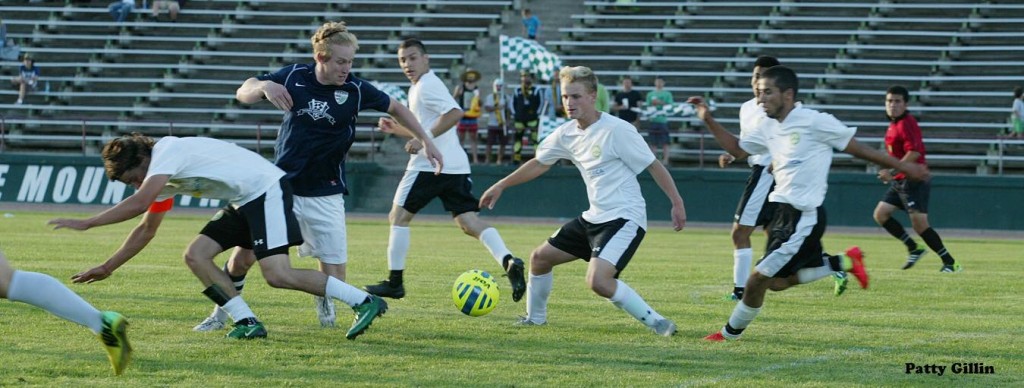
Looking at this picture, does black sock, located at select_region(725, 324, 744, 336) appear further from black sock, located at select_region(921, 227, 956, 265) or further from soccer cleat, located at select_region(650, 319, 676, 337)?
black sock, located at select_region(921, 227, 956, 265)

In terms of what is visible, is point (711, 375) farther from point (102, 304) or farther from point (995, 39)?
point (995, 39)

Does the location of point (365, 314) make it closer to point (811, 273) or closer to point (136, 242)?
point (136, 242)

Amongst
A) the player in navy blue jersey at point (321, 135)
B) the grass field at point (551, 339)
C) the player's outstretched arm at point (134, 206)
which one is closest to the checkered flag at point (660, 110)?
the grass field at point (551, 339)

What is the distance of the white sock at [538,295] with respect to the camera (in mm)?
9211

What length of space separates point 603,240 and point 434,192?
3325 mm

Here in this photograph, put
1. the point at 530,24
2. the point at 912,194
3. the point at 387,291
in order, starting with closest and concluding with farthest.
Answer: the point at 387,291, the point at 912,194, the point at 530,24

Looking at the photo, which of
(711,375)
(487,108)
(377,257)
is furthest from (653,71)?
(711,375)

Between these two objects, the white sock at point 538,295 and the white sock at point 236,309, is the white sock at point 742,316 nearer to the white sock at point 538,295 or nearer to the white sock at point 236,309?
the white sock at point 538,295

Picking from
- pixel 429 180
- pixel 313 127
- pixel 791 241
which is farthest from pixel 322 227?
pixel 791 241

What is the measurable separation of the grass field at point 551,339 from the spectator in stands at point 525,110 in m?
12.3

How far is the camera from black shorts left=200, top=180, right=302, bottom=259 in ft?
26.7

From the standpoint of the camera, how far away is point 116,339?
6.78 metres

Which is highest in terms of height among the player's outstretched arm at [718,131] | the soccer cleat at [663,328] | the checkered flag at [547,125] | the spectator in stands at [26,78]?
the player's outstretched arm at [718,131]

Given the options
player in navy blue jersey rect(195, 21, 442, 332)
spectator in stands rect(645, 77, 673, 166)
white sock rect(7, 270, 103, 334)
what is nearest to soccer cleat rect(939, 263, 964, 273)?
player in navy blue jersey rect(195, 21, 442, 332)
